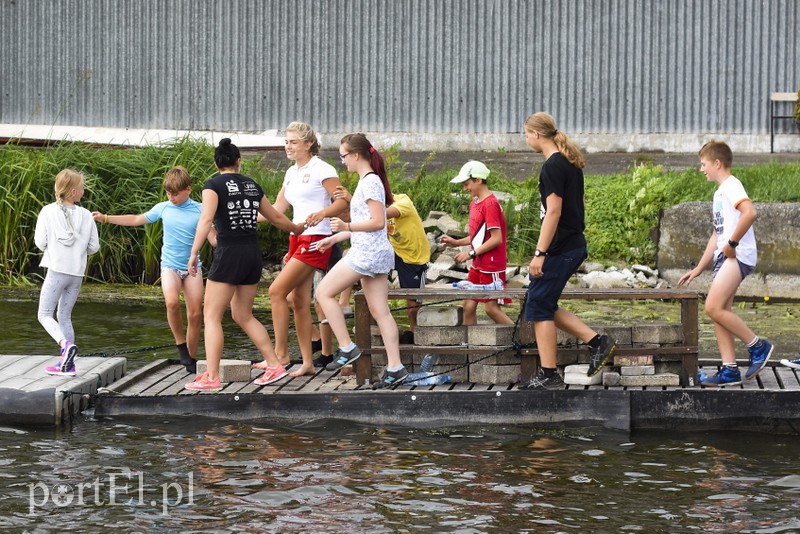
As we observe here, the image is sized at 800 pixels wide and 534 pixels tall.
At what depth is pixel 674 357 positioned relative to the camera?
852 centimetres

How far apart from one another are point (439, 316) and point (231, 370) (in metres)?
1.63

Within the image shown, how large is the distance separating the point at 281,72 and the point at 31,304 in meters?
7.69

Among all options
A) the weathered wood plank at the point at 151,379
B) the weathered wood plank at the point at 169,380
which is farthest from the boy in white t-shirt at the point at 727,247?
the weathered wood plank at the point at 151,379

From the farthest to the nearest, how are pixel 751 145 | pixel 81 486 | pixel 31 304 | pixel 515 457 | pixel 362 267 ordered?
pixel 751 145 < pixel 31 304 < pixel 362 267 < pixel 515 457 < pixel 81 486

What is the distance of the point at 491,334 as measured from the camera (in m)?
8.57

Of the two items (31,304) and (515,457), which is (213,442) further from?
(31,304)

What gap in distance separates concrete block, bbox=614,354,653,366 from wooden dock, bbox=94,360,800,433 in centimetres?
22

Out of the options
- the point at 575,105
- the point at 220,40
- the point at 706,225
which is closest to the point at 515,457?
the point at 706,225

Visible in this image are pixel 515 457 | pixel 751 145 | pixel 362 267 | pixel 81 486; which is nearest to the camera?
pixel 81 486

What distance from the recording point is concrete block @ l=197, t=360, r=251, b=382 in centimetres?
895

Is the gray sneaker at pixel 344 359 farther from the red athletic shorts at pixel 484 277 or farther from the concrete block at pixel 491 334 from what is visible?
the red athletic shorts at pixel 484 277

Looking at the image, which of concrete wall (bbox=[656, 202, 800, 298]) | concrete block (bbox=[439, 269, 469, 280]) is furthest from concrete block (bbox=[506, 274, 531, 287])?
concrete wall (bbox=[656, 202, 800, 298])

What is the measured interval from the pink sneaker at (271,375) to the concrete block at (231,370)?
12 cm

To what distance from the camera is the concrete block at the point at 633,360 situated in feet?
27.8
